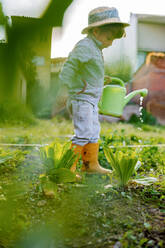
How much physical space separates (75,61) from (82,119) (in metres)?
0.34

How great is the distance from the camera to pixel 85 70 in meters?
1.44

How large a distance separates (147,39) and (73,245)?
300 inches

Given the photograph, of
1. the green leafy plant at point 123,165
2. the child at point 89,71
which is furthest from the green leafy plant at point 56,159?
the green leafy plant at point 123,165

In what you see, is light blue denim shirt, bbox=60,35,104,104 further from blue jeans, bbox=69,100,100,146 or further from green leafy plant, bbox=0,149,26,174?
green leafy plant, bbox=0,149,26,174

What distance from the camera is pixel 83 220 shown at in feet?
3.26

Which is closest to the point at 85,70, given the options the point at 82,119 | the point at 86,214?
the point at 82,119

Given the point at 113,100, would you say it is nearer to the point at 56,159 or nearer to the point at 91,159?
the point at 91,159

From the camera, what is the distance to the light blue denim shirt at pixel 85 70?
130cm

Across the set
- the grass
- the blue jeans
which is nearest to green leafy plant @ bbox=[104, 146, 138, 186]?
the grass

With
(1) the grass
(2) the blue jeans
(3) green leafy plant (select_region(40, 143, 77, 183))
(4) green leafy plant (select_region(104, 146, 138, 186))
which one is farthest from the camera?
(2) the blue jeans

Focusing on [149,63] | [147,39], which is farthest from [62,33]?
[147,39]

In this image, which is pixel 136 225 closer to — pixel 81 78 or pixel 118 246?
pixel 118 246

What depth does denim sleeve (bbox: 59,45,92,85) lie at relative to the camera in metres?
1.27

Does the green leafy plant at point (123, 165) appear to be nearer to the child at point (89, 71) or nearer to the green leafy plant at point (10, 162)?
the child at point (89, 71)
